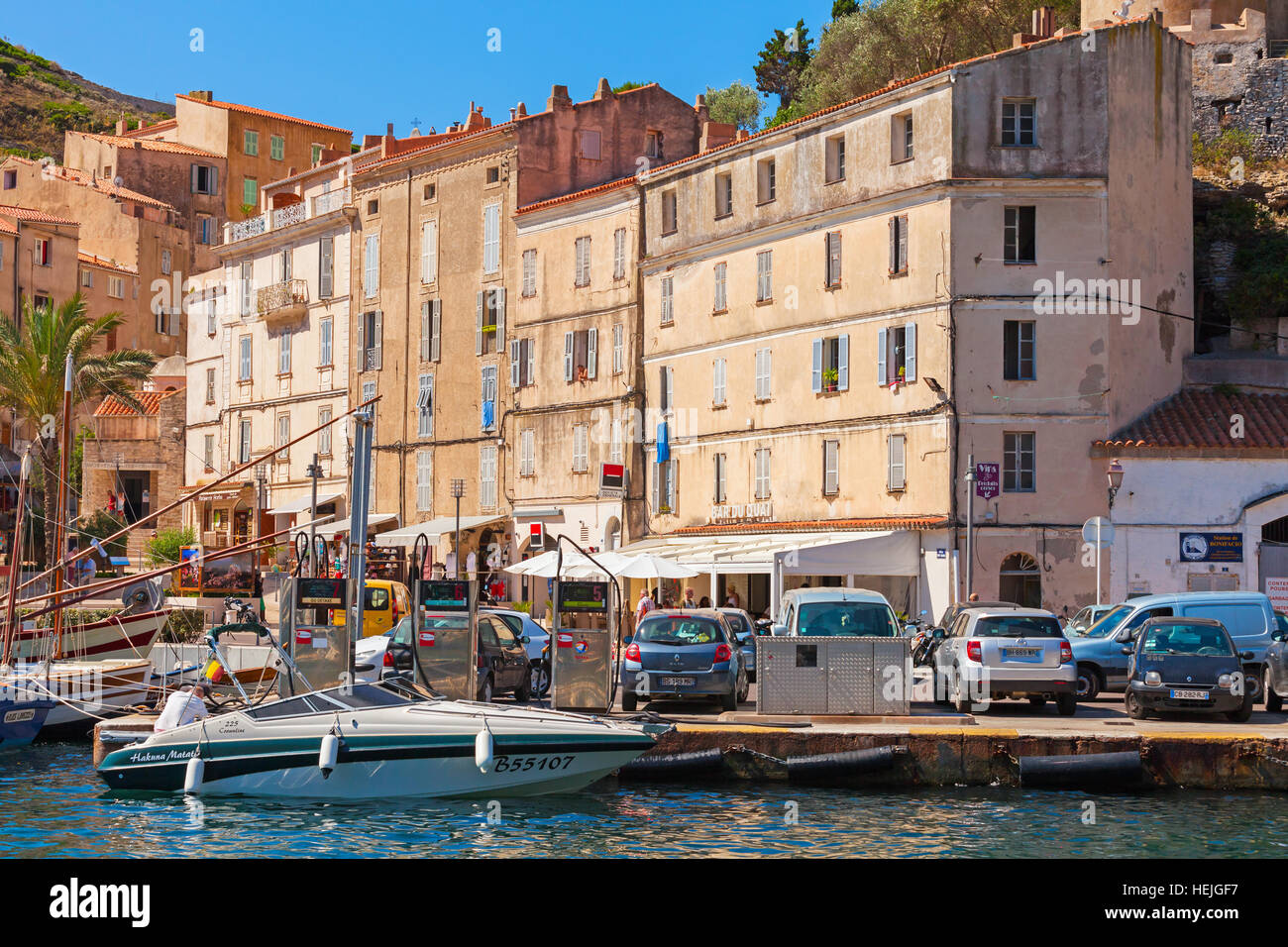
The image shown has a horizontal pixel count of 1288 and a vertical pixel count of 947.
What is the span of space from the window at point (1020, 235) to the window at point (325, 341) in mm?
31819

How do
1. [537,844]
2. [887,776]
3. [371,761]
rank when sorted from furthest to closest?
1. [887,776]
2. [371,761]
3. [537,844]

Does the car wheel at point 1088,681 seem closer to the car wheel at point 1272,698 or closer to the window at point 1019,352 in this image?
the car wheel at point 1272,698

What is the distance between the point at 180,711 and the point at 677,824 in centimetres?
748

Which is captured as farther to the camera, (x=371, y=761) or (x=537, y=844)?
(x=371, y=761)

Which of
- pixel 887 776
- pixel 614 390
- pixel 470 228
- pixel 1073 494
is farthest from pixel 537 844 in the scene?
pixel 470 228

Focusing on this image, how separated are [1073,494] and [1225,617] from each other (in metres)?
12.8

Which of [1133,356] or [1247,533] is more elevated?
[1133,356]

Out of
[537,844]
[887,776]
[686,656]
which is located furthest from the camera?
[686,656]

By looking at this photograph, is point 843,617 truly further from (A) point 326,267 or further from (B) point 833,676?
(A) point 326,267

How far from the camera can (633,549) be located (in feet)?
155

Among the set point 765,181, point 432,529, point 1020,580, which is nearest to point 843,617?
point 1020,580

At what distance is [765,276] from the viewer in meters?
48.0

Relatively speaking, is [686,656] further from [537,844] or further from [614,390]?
[614,390]
